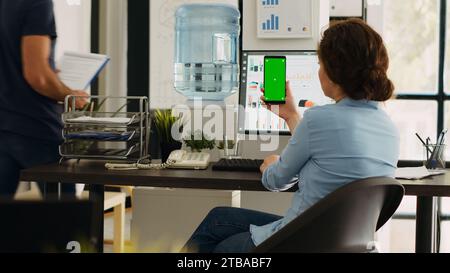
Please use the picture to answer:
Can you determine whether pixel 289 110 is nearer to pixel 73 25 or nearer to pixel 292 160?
pixel 292 160

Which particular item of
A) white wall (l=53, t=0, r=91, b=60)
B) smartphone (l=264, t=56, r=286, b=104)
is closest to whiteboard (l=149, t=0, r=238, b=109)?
white wall (l=53, t=0, r=91, b=60)

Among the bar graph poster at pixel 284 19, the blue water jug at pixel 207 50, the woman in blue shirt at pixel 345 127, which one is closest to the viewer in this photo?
the woman in blue shirt at pixel 345 127

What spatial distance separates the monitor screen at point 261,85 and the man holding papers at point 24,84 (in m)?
0.81

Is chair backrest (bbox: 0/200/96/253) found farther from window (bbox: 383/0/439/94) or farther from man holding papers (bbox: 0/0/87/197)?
window (bbox: 383/0/439/94)

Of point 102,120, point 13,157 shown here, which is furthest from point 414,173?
point 13,157

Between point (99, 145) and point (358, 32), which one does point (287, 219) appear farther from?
point (99, 145)

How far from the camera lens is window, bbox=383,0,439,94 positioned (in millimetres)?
5035

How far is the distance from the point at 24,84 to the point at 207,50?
2.22m

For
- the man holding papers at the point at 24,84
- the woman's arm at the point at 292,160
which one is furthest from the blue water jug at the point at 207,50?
the woman's arm at the point at 292,160

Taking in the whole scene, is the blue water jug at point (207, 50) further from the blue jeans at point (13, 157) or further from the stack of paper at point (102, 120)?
the blue jeans at point (13, 157)

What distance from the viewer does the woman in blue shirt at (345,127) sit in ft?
5.11

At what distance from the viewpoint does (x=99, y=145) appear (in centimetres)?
263
